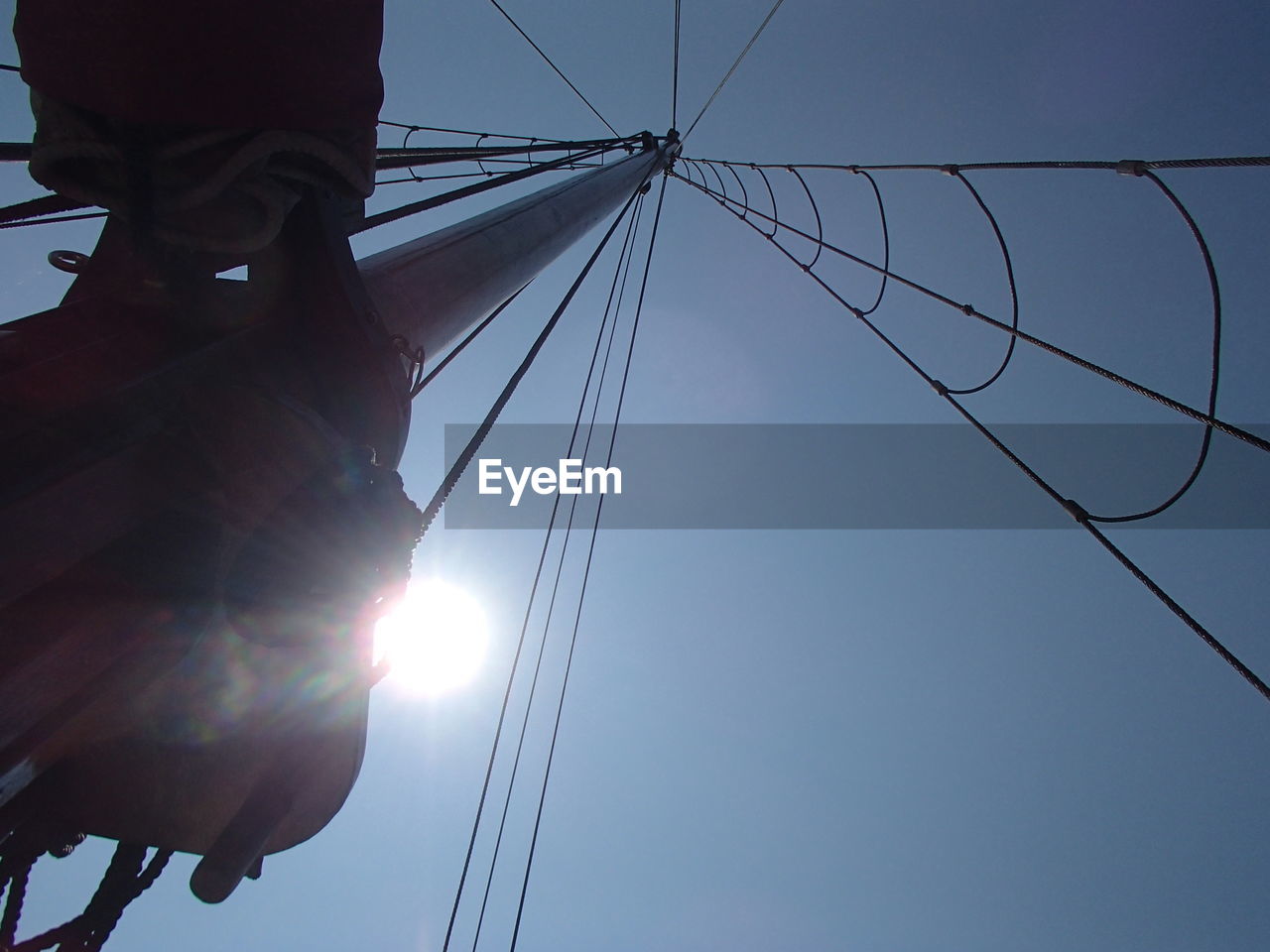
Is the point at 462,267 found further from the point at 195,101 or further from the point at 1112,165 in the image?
the point at 1112,165

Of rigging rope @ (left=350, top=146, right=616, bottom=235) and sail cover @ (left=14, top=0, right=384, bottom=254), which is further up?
rigging rope @ (left=350, top=146, right=616, bottom=235)

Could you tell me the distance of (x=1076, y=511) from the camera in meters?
3.79

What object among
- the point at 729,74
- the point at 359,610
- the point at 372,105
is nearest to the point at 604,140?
the point at 729,74

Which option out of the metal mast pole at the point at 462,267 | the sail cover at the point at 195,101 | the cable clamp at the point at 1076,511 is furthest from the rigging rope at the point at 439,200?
the cable clamp at the point at 1076,511

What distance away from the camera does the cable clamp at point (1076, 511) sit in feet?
12.2

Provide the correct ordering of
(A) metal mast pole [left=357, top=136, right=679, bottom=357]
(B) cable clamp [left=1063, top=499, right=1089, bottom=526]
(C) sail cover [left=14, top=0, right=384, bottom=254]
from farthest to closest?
(B) cable clamp [left=1063, top=499, right=1089, bottom=526] < (A) metal mast pole [left=357, top=136, right=679, bottom=357] < (C) sail cover [left=14, top=0, right=384, bottom=254]

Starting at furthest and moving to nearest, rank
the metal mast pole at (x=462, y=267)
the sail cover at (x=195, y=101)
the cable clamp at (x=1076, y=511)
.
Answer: the cable clamp at (x=1076, y=511) → the metal mast pole at (x=462, y=267) → the sail cover at (x=195, y=101)

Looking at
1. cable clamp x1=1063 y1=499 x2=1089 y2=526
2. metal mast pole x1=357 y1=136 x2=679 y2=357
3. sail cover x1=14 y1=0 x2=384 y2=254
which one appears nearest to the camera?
sail cover x1=14 y1=0 x2=384 y2=254

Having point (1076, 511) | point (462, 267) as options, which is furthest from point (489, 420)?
point (1076, 511)

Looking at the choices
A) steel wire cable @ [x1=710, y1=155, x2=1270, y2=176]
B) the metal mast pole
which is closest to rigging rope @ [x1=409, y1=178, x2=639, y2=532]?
the metal mast pole

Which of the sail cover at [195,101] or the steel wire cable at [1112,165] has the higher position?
the steel wire cable at [1112,165]

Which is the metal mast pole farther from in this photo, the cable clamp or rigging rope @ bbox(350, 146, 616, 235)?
the cable clamp

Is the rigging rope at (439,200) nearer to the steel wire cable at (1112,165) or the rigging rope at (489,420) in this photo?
the rigging rope at (489,420)

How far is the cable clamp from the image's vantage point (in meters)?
3.72
